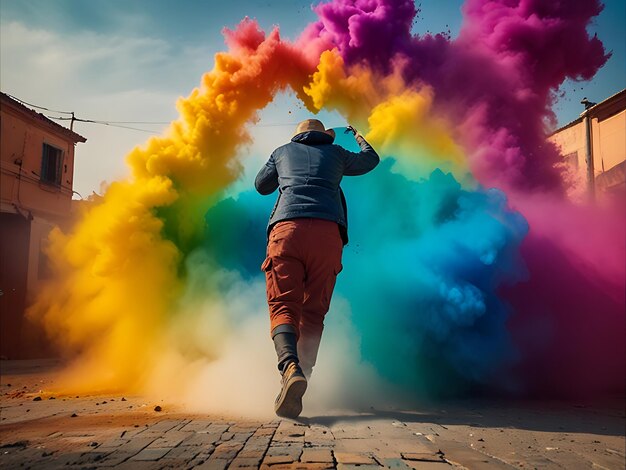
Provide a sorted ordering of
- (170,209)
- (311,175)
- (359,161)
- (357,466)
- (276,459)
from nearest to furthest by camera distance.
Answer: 1. (357,466)
2. (276,459)
3. (311,175)
4. (359,161)
5. (170,209)

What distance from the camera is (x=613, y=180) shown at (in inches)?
408

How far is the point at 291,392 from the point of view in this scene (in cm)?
336

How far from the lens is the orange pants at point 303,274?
379cm

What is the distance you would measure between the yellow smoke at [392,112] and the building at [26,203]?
8594 millimetres

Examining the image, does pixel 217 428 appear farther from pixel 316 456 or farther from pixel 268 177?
pixel 268 177

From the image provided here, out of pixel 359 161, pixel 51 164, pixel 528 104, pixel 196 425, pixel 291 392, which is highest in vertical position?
pixel 51 164

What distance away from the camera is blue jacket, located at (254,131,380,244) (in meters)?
3.92

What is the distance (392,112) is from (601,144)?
9.02 metres

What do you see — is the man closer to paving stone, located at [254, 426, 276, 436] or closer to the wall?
paving stone, located at [254, 426, 276, 436]

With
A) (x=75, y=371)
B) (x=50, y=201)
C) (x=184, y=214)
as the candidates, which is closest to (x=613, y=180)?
(x=184, y=214)

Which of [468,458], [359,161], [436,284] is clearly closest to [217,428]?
[468,458]

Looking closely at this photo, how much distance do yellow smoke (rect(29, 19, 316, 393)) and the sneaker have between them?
199 centimetres

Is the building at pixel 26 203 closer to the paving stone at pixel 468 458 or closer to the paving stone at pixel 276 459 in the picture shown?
the paving stone at pixel 276 459

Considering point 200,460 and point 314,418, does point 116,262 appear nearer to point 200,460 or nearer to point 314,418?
point 314,418
